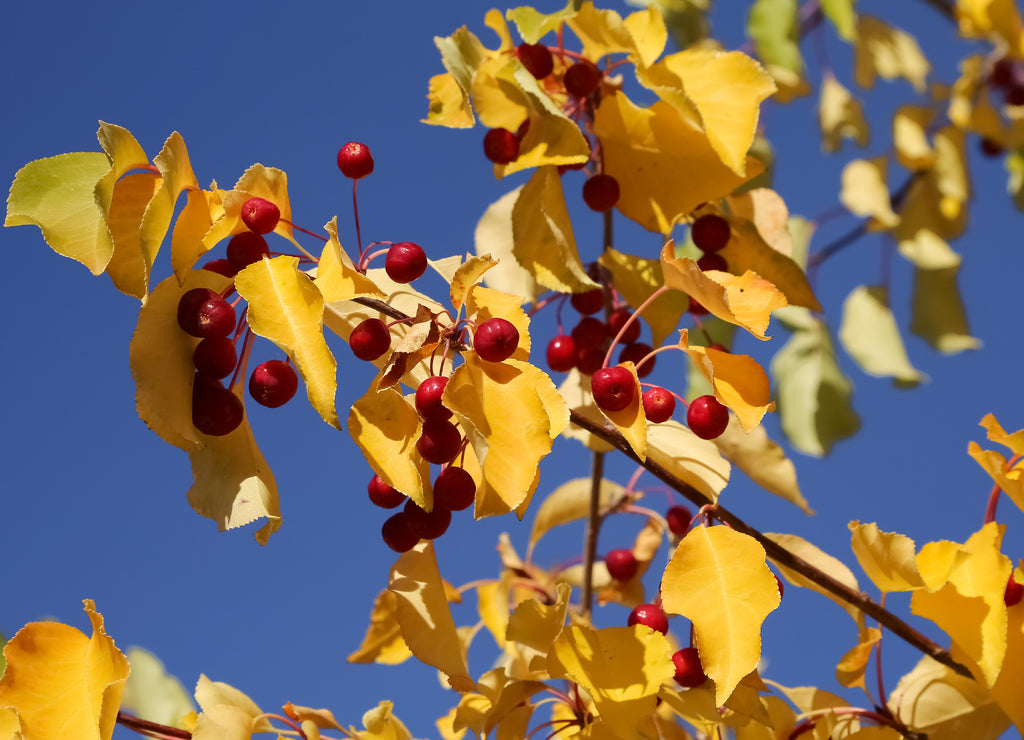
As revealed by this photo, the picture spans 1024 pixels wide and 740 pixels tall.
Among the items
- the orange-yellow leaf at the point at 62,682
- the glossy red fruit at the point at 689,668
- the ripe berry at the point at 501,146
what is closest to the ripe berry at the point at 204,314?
→ the orange-yellow leaf at the point at 62,682

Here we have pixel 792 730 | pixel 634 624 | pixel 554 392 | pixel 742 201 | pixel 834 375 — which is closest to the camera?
pixel 554 392

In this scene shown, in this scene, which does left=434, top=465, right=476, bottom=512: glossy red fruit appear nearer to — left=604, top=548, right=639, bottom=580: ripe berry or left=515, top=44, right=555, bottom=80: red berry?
left=515, top=44, right=555, bottom=80: red berry

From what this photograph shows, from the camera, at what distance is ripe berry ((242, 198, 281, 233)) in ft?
2.73

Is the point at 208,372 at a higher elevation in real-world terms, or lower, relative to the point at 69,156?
lower

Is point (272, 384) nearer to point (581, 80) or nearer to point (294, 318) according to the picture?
point (294, 318)

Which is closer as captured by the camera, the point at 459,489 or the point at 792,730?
the point at 459,489

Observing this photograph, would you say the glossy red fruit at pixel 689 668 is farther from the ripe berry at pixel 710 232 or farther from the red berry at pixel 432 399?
the ripe berry at pixel 710 232

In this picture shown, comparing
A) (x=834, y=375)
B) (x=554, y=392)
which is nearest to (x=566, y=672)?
(x=554, y=392)

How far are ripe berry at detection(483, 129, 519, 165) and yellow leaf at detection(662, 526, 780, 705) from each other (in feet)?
1.43

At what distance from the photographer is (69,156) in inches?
32.8

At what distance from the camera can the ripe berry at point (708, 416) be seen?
0.89 meters

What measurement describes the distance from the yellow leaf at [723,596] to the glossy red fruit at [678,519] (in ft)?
1.51

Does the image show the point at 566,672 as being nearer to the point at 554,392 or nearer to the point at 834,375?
the point at 554,392

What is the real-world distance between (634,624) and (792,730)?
262mm
